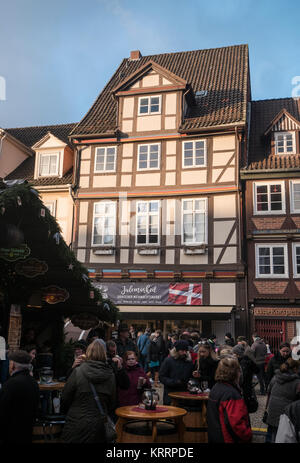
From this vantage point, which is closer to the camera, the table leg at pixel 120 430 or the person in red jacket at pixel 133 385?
the table leg at pixel 120 430

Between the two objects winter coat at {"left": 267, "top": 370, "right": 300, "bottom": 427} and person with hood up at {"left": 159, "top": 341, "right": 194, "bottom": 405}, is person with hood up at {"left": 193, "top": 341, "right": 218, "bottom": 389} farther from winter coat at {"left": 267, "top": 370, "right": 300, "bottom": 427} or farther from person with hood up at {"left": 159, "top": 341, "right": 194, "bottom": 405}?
→ winter coat at {"left": 267, "top": 370, "right": 300, "bottom": 427}

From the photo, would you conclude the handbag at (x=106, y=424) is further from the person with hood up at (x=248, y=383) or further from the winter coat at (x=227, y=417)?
the person with hood up at (x=248, y=383)

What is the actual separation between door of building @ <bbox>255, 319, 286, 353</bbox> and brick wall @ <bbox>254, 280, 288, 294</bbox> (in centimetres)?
116

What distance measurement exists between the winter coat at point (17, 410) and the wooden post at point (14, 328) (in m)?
4.83

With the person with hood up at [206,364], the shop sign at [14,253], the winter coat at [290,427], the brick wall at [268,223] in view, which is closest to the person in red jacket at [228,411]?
the winter coat at [290,427]

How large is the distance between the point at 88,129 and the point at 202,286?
30.1 ft

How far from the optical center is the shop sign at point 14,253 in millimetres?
7547

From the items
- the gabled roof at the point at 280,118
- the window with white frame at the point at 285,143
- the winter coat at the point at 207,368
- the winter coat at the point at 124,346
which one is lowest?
the winter coat at the point at 207,368

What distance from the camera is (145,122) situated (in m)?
21.9

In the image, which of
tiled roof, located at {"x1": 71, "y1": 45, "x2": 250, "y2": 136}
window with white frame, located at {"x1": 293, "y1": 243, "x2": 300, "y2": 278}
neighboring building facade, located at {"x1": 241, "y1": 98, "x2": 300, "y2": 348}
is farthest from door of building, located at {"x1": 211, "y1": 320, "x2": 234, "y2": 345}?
tiled roof, located at {"x1": 71, "y1": 45, "x2": 250, "y2": 136}

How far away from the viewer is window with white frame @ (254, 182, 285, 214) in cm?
2006

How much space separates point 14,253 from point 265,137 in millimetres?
17096

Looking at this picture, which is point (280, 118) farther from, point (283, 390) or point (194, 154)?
point (283, 390)

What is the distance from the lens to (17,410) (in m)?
4.58
